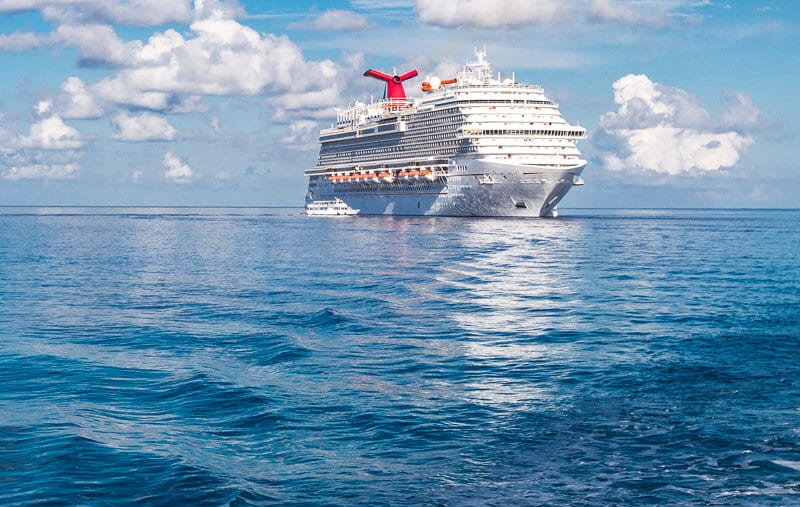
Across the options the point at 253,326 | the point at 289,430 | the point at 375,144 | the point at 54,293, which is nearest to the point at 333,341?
the point at 253,326

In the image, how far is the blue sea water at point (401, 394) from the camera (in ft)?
40.3

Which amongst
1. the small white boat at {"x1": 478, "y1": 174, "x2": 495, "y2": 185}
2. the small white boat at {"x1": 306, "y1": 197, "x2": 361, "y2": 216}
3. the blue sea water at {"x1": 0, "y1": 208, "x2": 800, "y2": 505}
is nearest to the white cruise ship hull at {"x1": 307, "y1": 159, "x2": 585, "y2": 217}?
the small white boat at {"x1": 478, "y1": 174, "x2": 495, "y2": 185}

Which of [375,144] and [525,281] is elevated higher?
[375,144]

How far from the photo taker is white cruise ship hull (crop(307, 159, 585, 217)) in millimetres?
110312

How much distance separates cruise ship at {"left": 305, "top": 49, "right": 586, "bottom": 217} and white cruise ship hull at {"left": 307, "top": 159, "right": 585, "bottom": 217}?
0.14 m

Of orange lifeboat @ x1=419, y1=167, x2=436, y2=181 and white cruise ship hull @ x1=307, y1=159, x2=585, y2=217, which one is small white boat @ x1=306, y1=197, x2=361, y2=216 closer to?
white cruise ship hull @ x1=307, y1=159, x2=585, y2=217

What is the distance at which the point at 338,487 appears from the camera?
1214 cm

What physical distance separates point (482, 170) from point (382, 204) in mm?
34906

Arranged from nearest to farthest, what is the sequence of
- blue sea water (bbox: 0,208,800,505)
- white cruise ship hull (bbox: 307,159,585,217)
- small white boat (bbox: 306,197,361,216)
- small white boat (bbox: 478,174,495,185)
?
blue sea water (bbox: 0,208,800,505) → white cruise ship hull (bbox: 307,159,585,217) → small white boat (bbox: 478,174,495,185) → small white boat (bbox: 306,197,361,216)

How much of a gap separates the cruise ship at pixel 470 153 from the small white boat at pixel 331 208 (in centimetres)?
603

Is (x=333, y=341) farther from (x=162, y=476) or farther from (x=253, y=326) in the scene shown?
(x=162, y=476)

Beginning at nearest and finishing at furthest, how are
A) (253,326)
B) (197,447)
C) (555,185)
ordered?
(197,447)
(253,326)
(555,185)

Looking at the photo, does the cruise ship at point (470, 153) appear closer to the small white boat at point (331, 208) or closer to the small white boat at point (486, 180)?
the small white boat at point (486, 180)

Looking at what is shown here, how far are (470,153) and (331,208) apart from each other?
2034 inches
